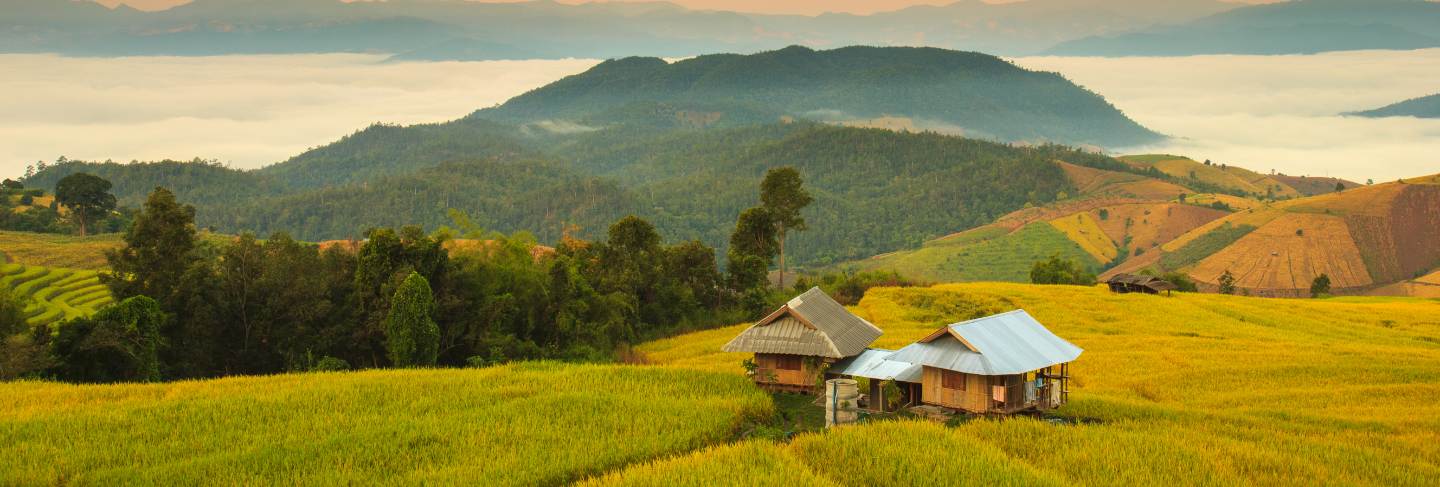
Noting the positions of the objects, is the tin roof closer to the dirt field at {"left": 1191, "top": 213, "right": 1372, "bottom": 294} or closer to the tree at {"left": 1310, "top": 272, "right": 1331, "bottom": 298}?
the tree at {"left": 1310, "top": 272, "right": 1331, "bottom": 298}

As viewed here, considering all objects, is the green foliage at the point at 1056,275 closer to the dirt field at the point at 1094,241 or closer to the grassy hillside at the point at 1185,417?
the grassy hillside at the point at 1185,417

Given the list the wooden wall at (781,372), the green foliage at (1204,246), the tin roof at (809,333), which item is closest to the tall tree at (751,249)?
the tin roof at (809,333)

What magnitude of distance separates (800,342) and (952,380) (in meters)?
5.99

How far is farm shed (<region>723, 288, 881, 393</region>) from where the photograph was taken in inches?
1364

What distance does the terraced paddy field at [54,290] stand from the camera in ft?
184

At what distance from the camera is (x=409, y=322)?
47.5 metres

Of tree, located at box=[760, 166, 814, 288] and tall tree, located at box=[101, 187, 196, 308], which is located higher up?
tree, located at box=[760, 166, 814, 288]

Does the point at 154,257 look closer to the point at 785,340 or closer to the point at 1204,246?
the point at 785,340

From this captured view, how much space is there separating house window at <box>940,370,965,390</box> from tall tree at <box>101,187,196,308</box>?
37.4 m

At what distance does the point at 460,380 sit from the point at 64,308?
38190 millimetres

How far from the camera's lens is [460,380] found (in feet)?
112

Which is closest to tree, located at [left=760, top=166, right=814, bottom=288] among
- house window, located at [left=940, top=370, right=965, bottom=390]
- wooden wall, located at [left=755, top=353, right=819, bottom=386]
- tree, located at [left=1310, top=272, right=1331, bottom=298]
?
wooden wall, located at [left=755, top=353, right=819, bottom=386]

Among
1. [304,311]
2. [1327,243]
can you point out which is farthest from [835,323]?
[1327,243]

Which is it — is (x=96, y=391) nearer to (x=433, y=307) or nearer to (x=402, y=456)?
(x=402, y=456)
